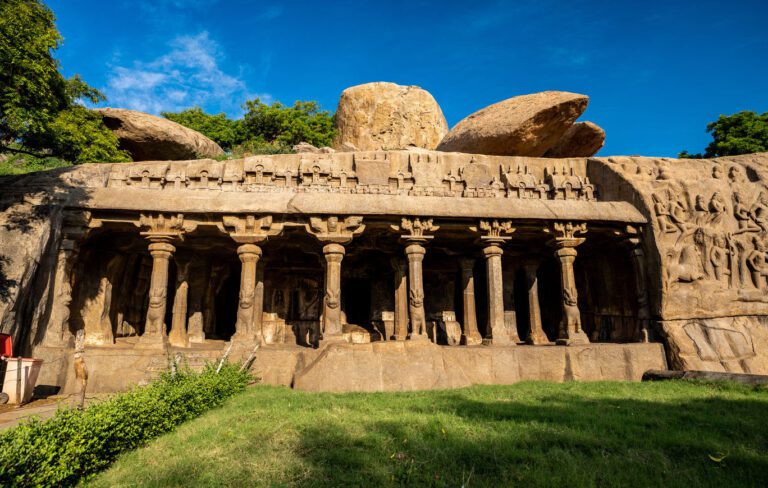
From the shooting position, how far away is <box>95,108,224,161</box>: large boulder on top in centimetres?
1823

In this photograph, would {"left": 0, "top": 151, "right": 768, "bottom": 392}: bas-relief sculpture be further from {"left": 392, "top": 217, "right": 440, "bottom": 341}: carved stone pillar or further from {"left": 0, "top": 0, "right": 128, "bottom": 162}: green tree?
{"left": 0, "top": 0, "right": 128, "bottom": 162}: green tree

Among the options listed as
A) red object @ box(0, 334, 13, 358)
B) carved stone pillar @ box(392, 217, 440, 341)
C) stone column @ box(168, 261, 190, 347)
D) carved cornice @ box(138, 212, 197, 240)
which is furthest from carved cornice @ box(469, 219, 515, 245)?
red object @ box(0, 334, 13, 358)

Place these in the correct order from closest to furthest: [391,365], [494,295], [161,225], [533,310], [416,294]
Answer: [391,365]
[161,225]
[416,294]
[494,295]
[533,310]

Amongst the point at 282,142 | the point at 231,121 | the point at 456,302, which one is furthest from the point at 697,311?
the point at 231,121

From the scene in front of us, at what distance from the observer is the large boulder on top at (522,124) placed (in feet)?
47.6

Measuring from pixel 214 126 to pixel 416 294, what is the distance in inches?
1103

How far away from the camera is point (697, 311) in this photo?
10.8 metres

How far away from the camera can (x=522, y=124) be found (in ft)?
48.9

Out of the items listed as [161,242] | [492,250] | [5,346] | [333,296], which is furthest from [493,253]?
[5,346]

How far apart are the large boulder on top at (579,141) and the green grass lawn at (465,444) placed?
1219 cm

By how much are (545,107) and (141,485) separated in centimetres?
1497

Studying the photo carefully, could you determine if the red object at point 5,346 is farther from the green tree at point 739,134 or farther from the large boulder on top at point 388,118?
the green tree at point 739,134

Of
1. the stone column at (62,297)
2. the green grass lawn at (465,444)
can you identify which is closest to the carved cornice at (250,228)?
the stone column at (62,297)

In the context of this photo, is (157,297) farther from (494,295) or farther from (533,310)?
(533,310)
